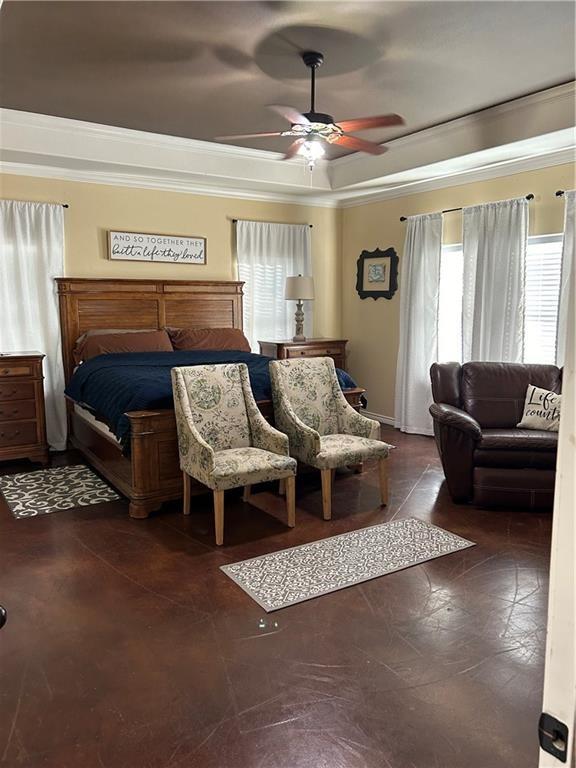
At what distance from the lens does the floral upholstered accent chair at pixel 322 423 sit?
3.85 m

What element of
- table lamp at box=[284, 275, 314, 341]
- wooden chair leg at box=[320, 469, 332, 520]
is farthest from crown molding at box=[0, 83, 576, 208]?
wooden chair leg at box=[320, 469, 332, 520]

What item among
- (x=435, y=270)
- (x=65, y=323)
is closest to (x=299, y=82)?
(x=435, y=270)

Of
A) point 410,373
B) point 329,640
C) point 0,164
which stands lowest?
point 329,640

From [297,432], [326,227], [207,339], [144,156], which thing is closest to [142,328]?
[207,339]

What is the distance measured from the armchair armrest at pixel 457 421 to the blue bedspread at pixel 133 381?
3.12 ft

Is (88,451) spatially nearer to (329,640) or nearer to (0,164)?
(0,164)

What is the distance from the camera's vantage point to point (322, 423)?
14.3ft

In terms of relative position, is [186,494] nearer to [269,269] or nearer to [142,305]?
[142,305]

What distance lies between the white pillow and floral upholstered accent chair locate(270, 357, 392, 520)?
1.10m

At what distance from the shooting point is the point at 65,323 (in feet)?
17.8

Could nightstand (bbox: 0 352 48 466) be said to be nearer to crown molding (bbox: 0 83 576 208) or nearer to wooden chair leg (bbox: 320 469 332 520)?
crown molding (bbox: 0 83 576 208)

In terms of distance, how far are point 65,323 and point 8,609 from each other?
322 cm

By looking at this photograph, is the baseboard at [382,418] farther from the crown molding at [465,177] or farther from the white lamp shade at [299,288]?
the crown molding at [465,177]

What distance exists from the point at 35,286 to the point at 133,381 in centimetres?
187
